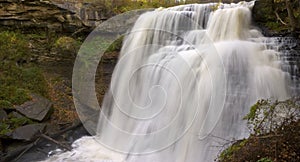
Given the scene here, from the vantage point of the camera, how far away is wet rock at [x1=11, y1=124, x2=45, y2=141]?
6348mm

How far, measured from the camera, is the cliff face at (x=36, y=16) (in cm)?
923

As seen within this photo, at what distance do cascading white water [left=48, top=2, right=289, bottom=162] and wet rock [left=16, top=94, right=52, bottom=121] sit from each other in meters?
1.43

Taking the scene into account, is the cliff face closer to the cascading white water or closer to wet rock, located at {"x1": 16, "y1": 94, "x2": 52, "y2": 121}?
the cascading white water

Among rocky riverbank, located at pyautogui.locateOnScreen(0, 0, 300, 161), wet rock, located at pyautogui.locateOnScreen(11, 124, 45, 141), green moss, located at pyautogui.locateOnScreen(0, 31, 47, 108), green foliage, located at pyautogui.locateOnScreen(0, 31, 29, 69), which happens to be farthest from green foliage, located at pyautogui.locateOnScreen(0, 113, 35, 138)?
green foliage, located at pyautogui.locateOnScreen(0, 31, 29, 69)

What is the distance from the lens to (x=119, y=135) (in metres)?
6.89

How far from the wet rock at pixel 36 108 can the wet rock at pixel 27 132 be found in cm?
45

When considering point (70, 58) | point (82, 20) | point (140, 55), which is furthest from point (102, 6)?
point (140, 55)

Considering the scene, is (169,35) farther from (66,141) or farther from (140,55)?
(66,141)

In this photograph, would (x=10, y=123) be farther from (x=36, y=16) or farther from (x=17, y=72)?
(x=36, y=16)

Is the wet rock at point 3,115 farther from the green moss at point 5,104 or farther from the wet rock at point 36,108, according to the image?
the wet rock at point 36,108

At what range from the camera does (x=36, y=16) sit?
31.1ft

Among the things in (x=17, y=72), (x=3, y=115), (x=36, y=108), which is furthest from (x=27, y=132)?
(x=17, y=72)

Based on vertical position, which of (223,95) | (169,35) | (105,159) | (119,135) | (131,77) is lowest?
(105,159)

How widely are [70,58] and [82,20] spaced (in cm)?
149
